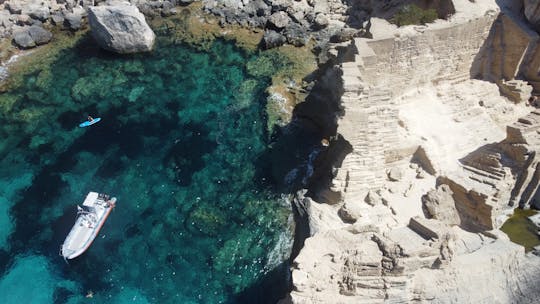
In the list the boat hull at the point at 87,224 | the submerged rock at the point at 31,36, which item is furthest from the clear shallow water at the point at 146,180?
the submerged rock at the point at 31,36

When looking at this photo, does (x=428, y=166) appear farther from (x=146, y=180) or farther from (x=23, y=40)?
(x=23, y=40)

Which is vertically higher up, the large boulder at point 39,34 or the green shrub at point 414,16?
the green shrub at point 414,16

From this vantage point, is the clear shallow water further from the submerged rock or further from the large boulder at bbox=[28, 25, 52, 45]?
the submerged rock

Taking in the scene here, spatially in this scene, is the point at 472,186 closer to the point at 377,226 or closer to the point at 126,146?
the point at 377,226

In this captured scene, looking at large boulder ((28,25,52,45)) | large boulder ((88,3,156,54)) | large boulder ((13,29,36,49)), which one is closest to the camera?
large boulder ((88,3,156,54))

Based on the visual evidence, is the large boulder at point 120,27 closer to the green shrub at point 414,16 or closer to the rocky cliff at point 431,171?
the rocky cliff at point 431,171

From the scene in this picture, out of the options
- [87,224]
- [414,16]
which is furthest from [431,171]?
[87,224]

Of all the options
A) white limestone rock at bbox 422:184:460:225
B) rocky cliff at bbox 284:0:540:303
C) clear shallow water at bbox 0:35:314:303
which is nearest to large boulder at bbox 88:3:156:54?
clear shallow water at bbox 0:35:314:303

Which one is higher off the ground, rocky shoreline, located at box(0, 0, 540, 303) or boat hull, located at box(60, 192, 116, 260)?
rocky shoreline, located at box(0, 0, 540, 303)
